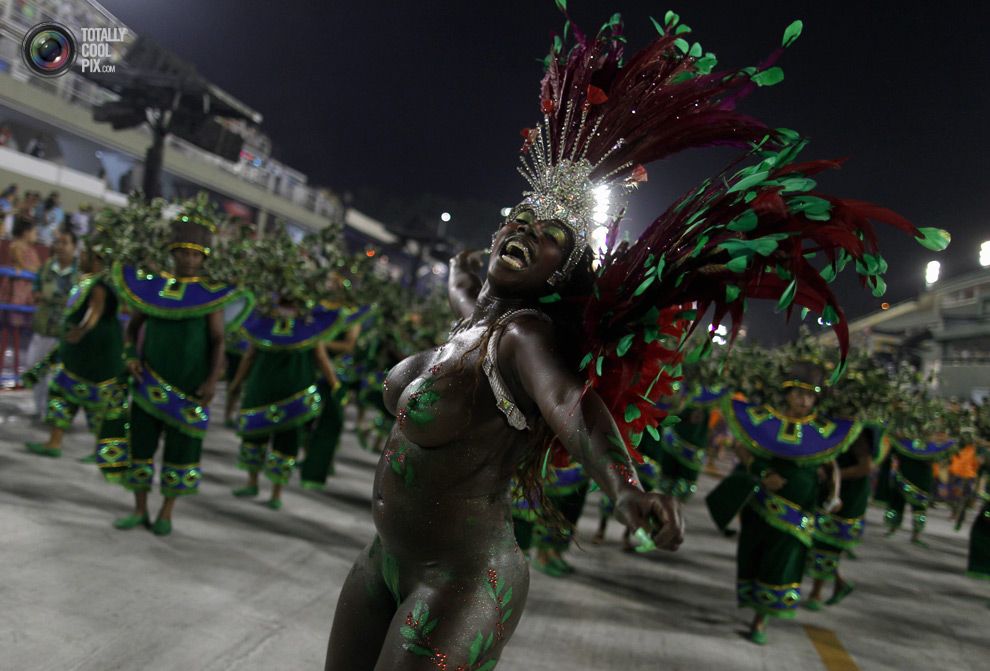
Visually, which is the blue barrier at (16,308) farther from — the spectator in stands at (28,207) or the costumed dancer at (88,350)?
the costumed dancer at (88,350)

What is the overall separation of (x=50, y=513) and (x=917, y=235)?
5.18 metres

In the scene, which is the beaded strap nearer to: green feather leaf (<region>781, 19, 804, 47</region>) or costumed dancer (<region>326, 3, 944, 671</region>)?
costumed dancer (<region>326, 3, 944, 671</region>)

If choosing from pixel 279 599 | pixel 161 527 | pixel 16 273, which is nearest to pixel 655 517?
pixel 279 599

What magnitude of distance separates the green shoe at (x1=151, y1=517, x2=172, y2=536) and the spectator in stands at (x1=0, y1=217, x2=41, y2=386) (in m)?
4.94

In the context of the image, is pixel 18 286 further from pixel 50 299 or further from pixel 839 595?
pixel 839 595

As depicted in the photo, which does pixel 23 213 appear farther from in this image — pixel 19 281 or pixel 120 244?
pixel 120 244

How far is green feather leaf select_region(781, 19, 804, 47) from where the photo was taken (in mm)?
1602

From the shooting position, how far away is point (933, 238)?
138 cm

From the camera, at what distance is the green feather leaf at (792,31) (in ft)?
5.25

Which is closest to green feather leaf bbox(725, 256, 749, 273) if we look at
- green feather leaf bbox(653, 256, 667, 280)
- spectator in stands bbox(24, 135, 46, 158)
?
green feather leaf bbox(653, 256, 667, 280)

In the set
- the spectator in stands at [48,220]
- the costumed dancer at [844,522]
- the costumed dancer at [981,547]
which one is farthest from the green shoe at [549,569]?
the spectator in stands at [48,220]

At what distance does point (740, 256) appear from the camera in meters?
1.44

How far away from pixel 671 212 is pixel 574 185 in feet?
1.15

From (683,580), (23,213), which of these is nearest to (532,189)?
(683,580)
